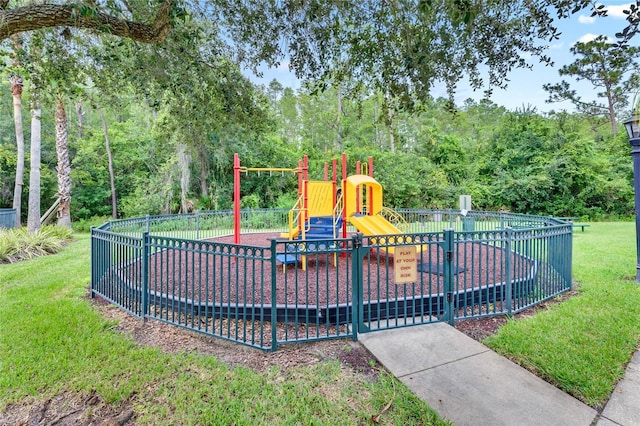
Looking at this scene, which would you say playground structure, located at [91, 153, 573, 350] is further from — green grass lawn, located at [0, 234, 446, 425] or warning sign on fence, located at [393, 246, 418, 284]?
green grass lawn, located at [0, 234, 446, 425]

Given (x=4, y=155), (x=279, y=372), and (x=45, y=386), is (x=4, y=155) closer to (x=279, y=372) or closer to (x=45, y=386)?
(x=45, y=386)

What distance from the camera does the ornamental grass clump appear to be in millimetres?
8445

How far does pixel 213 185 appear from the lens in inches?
736

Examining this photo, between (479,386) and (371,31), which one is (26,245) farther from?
(479,386)

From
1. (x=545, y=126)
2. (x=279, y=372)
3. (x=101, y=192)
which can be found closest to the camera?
(x=279, y=372)

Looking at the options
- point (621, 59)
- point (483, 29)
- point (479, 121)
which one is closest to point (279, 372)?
point (621, 59)

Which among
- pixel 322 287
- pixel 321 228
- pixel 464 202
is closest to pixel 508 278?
pixel 322 287

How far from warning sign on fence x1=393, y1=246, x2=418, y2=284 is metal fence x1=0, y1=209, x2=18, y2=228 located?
A: 15.5m

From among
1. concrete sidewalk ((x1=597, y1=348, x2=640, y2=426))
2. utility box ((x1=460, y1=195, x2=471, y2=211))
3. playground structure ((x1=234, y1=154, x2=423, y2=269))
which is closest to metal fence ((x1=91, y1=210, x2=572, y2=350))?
concrete sidewalk ((x1=597, y1=348, x2=640, y2=426))

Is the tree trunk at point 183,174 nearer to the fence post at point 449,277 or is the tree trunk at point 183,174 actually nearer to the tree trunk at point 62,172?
the tree trunk at point 62,172

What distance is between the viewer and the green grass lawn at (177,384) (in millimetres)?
2510

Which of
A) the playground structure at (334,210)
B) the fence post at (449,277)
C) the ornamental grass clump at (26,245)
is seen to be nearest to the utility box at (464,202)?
the playground structure at (334,210)

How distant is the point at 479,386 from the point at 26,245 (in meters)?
11.5

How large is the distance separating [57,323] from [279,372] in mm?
3179
